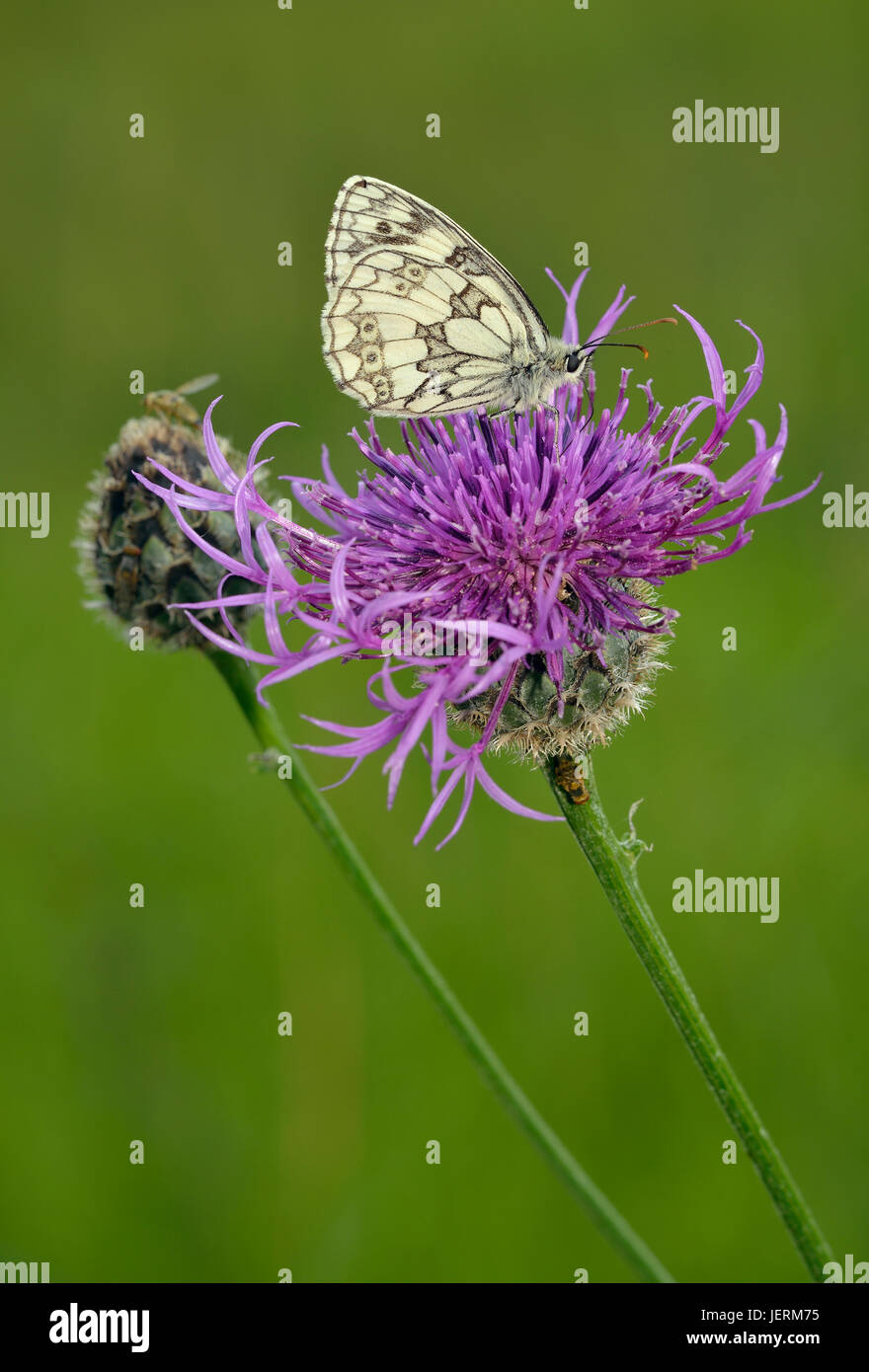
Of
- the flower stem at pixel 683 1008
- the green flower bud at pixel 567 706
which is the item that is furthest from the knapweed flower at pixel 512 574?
the flower stem at pixel 683 1008

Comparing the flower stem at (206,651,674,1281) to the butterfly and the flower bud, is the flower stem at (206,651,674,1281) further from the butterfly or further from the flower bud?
the butterfly

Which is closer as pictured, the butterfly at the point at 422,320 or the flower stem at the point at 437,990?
the flower stem at the point at 437,990

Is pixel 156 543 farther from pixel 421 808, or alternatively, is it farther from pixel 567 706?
pixel 421 808

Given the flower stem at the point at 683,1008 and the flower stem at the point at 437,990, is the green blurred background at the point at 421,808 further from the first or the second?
the flower stem at the point at 683,1008

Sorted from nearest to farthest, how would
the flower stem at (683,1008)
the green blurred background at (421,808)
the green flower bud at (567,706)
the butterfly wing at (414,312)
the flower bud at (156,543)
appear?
the flower stem at (683,1008) → the green flower bud at (567,706) → the butterfly wing at (414,312) → the flower bud at (156,543) → the green blurred background at (421,808)

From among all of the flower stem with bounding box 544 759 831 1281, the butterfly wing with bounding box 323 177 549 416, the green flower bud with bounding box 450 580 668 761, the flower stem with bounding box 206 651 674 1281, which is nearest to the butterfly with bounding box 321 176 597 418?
the butterfly wing with bounding box 323 177 549 416

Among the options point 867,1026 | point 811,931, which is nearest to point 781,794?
point 811,931

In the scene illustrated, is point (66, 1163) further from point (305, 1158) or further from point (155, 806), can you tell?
point (155, 806)
